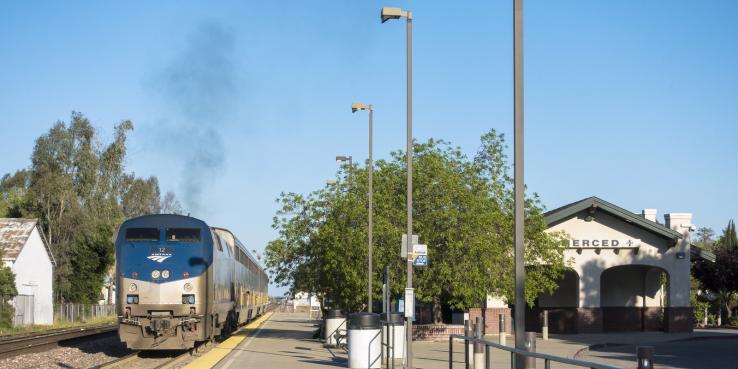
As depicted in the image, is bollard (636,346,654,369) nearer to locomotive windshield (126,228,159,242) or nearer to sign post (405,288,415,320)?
sign post (405,288,415,320)

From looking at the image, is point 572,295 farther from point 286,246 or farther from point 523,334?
point 523,334

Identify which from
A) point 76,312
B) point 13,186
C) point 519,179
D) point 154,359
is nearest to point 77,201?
point 76,312

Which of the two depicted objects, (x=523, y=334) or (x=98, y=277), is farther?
(x=98, y=277)

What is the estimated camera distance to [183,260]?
84.0 ft

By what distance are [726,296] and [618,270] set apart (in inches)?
632

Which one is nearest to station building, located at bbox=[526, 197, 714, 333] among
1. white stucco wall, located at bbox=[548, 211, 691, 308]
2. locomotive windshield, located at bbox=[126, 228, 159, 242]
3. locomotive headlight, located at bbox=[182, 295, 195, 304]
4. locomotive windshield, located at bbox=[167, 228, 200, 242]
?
white stucco wall, located at bbox=[548, 211, 691, 308]

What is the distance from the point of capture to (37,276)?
59.6m

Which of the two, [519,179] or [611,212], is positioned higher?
[611,212]

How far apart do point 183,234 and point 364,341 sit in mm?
7269

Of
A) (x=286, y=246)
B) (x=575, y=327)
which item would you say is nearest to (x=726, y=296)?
(x=575, y=327)

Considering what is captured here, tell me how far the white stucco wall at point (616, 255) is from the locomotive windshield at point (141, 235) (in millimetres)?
20181

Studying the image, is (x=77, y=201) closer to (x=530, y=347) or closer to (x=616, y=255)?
(x=616, y=255)

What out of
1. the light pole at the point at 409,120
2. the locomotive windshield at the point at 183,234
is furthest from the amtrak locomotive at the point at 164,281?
the light pole at the point at 409,120

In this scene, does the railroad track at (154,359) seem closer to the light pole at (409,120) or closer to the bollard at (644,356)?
the light pole at (409,120)
